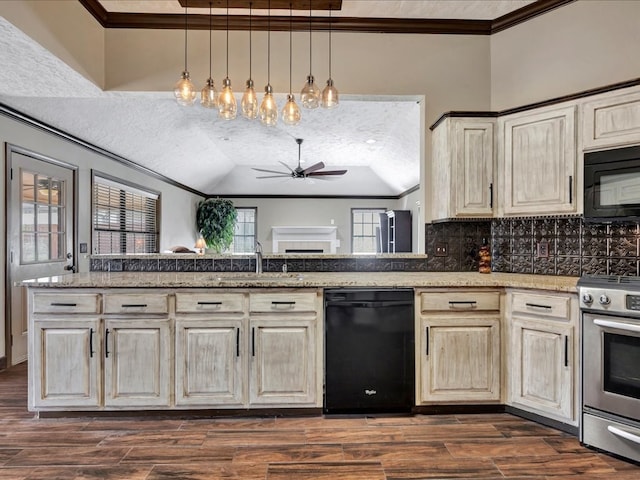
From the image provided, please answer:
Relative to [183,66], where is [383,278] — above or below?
below

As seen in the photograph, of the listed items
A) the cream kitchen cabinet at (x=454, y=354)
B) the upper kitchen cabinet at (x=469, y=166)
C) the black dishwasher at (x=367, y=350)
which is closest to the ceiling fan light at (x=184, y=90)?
the black dishwasher at (x=367, y=350)

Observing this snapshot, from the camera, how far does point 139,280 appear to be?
8.20 feet

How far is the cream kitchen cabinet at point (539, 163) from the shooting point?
100 inches

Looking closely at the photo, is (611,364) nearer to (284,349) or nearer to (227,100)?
(284,349)

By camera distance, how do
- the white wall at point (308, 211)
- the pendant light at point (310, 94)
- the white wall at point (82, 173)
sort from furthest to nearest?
the white wall at point (308, 211) < the white wall at point (82, 173) < the pendant light at point (310, 94)

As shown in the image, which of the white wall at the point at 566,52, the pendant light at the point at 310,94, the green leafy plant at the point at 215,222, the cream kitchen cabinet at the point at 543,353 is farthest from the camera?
the green leafy plant at the point at 215,222

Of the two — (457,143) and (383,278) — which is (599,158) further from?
(383,278)

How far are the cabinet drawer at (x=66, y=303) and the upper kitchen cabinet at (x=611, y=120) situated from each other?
3.39m

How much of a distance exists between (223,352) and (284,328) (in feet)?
1.39

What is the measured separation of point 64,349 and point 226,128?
4551mm

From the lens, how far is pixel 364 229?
33.4 feet

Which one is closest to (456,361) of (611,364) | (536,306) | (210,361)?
(536,306)

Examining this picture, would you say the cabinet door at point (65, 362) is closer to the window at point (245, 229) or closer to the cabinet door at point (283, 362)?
the cabinet door at point (283, 362)

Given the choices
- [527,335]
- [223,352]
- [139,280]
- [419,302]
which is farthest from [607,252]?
[139,280]
